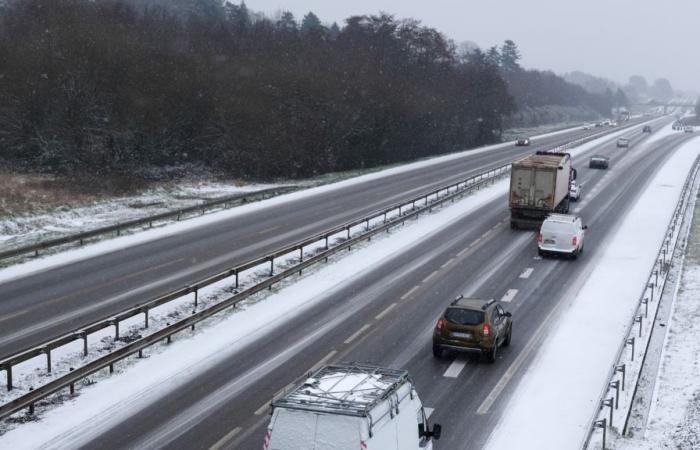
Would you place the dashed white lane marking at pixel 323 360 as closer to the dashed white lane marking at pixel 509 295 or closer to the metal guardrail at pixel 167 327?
the metal guardrail at pixel 167 327

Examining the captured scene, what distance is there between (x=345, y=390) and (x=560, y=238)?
24790 mm

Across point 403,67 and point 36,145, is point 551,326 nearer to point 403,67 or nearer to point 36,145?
point 36,145

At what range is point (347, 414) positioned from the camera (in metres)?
10.5

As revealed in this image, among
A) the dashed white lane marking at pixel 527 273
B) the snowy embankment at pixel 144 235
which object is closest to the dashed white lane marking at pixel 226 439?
the snowy embankment at pixel 144 235

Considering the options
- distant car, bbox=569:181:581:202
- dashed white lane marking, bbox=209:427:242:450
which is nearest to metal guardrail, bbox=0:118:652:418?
dashed white lane marking, bbox=209:427:242:450

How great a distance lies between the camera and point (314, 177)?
7200 centimetres

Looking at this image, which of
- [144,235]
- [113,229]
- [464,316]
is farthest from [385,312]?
[113,229]

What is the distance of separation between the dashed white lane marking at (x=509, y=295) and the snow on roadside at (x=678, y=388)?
531 centimetres

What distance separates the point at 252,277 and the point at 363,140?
56373mm

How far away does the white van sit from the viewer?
10.5 m

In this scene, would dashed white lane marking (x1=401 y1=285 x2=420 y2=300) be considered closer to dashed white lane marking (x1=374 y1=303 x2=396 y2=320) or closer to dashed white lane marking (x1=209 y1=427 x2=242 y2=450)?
dashed white lane marking (x1=374 y1=303 x2=396 y2=320)

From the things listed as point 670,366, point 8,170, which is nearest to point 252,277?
point 670,366

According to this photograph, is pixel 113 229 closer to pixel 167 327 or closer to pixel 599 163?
pixel 167 327

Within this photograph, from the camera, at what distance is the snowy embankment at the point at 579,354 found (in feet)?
54.7
